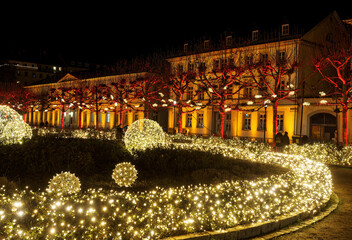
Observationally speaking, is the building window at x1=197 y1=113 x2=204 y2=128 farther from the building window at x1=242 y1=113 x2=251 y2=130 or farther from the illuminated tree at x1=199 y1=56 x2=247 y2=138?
the illuminated tree at x1=199 y1=56 x2=247 y2=138

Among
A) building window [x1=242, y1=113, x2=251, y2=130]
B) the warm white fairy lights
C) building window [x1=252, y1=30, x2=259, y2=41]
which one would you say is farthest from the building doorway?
the warm white fairy lights

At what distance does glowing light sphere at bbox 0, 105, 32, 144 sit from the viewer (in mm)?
14508

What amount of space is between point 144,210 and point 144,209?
16 millimetres

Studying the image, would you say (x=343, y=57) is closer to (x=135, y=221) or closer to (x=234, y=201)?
(x=234, y=201)

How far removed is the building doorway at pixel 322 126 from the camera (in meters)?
34.8

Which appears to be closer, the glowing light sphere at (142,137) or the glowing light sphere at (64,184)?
the glowing light sphere at (64,184)

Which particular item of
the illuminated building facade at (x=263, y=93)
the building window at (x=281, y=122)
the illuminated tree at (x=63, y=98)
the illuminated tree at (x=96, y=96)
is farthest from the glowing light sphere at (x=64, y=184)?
the illuminated tree at (x=63, y=98)

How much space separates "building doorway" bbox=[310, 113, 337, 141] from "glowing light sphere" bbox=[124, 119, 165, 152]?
80.1 feet

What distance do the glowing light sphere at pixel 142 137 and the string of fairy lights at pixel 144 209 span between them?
22.4ft

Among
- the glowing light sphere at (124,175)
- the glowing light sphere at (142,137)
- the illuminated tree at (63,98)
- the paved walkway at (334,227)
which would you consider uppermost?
the illuminated tree at (63,98)

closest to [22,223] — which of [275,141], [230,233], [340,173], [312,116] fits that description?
[230,233]

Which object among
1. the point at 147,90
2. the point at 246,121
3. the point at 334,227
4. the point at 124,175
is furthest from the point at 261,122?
the point at 334,227

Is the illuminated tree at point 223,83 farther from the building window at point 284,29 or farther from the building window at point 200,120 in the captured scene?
the building window at point 284,29

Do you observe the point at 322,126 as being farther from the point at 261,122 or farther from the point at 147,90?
the point at 147,90
